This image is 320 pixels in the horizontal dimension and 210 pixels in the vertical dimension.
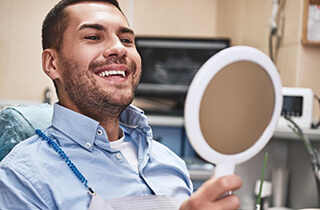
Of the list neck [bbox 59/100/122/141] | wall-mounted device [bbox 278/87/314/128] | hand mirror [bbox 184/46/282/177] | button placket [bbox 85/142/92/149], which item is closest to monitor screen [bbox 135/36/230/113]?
wall-mounted device [bbox 278/87/314/128]

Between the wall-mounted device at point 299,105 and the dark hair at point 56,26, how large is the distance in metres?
1.25

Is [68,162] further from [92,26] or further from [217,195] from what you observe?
[217,195]

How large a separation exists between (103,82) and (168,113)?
84.8 inches

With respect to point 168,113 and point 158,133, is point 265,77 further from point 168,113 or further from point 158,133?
point 158,133

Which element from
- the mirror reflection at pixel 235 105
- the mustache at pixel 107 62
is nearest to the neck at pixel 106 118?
the mustache at pixel 107 62

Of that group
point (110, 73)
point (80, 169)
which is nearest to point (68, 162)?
point (80, 169)

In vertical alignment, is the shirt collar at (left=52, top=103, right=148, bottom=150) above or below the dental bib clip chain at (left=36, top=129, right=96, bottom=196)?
above

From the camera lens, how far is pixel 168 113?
10.7 ft

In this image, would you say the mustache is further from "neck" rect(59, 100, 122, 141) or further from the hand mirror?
the hand mirror

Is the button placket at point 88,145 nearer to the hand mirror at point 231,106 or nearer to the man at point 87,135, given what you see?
the man at point 87,135

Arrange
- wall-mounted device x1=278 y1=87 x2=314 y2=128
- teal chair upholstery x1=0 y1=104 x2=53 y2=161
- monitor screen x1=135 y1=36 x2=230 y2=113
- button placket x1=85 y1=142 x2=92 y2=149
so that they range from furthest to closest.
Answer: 1. monitor screen x1=135 y1=36 x2=230 y2=113
2. wall-mounted device x1=278 y1=87 x2=314 y2=128
3. teal chair upholstery x1=0 y1=104 x2=53 y2=161
4. button placket x1=85 y1=142 x2=92 y2=149

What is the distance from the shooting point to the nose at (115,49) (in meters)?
1.13

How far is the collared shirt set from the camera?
97cm

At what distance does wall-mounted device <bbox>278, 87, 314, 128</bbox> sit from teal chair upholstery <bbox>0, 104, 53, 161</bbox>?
1307mm
